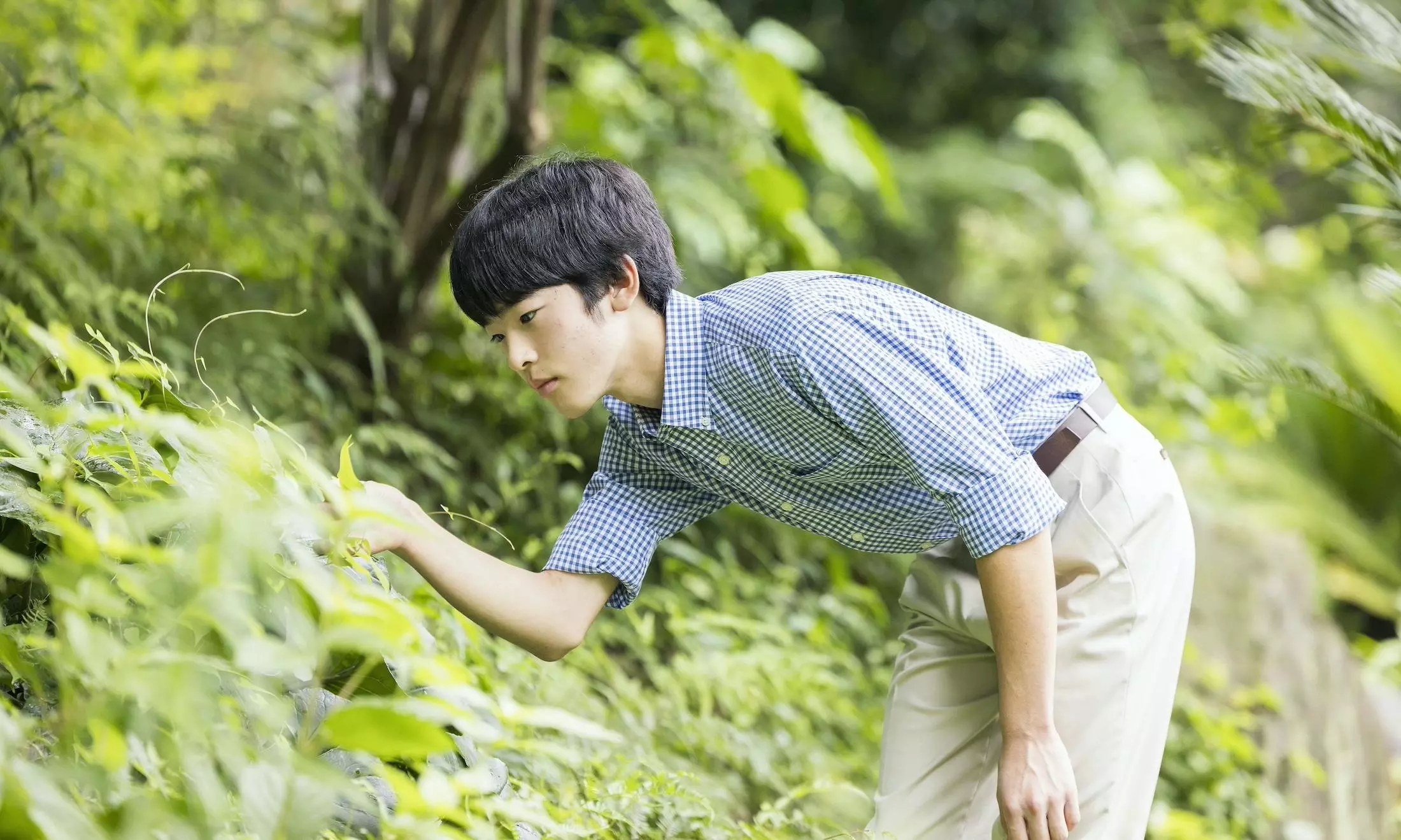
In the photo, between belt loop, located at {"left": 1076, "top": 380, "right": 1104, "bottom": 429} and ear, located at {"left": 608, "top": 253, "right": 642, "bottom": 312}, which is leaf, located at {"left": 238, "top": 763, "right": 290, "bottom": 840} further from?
belt loop, located at {"left": 1076, "top": 380, "right": 1104, "bottom": 429}

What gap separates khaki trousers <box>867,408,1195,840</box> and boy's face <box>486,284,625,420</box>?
2.13 feet

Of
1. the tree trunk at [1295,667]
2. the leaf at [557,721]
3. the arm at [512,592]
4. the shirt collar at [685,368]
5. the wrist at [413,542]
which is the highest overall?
the leaf at [557,721]

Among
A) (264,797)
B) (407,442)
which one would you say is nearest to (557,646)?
(264,797)

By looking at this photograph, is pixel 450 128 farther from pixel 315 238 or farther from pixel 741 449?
pixel 741 449

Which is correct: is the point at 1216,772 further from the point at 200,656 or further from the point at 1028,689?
the point at 200,656

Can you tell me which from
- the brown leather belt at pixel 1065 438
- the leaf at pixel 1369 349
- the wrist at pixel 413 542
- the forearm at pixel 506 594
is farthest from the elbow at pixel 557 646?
the leaf at pixel 1369 349

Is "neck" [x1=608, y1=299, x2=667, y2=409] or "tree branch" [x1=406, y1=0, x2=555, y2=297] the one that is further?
"tree branch" [x1=406, y1=0, x2=555, y2=297]

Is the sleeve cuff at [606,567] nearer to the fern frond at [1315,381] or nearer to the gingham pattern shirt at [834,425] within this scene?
the gingham pattern shirt at [834,425]

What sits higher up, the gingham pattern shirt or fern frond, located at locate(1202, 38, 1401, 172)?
fern frond, located at locate(1202, 38, 1401, 172)

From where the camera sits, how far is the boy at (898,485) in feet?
5.15

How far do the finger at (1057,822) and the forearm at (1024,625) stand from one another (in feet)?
0.32

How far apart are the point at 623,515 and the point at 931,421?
0.57m

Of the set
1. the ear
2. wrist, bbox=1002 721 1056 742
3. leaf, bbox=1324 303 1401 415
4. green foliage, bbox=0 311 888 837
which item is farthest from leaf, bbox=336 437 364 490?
leaf, bbox=1324 303 1401 415

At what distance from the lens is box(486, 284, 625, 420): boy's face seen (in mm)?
1645
